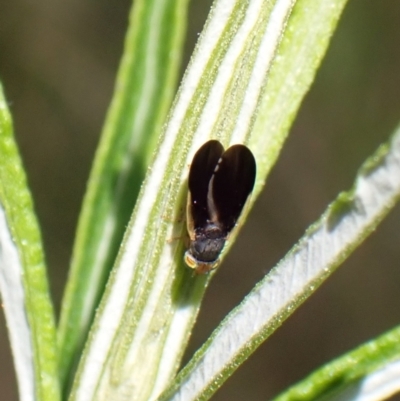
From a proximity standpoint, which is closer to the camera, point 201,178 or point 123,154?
point 201,178

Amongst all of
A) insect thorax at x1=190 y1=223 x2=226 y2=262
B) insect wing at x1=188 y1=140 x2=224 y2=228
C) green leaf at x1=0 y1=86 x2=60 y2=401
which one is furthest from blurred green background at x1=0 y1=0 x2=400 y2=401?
green leaf at x1=0 y1=86 x2=60 y2=401

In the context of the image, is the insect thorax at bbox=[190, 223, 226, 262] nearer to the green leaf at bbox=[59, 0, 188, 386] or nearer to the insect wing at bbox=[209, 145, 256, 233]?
the insect wing at bbox=[209, 145, 256, 233]

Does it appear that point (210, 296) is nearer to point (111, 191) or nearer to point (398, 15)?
point (398, 15)

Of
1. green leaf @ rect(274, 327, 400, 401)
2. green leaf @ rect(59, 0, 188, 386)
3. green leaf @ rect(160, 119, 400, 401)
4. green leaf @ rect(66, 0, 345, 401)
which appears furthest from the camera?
green leaf @ rect(59, 0, 188, 386)

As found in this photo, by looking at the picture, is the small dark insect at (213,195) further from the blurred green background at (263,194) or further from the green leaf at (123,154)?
the blurred green background at (263,194)

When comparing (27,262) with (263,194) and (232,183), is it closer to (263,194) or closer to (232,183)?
(232,183)

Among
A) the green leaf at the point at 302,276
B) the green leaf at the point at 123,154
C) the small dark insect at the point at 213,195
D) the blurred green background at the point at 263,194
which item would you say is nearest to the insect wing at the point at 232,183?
the small dark insect at the point at 213,195

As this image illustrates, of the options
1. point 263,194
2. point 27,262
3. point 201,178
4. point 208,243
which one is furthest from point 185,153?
point 263,194
